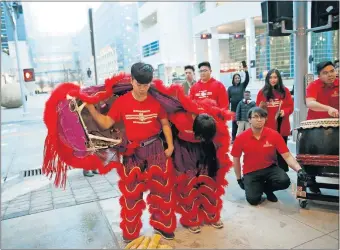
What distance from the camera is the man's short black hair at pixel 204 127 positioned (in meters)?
2.58

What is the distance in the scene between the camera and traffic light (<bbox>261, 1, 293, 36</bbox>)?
517 cm

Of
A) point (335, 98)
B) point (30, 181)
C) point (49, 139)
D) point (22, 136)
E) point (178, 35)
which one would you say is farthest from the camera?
point (178, 35)

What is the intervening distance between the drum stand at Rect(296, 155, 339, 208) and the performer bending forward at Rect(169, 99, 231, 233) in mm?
805

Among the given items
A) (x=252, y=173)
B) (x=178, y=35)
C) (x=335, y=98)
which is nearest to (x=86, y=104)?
(x=252, y=173)

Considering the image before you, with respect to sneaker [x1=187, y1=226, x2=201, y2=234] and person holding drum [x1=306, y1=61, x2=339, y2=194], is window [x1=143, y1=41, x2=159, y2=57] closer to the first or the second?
person holding drum [x1=306, y1=61, x2=339, y2=194]

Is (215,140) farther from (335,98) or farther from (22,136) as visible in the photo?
(22,136)

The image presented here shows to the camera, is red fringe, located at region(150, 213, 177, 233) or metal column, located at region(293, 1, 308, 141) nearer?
red fringe, located at region(150, 213, 177, 233)

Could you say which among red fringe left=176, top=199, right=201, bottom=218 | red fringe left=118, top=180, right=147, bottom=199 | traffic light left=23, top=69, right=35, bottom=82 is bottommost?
red fringe left=176, top=199, right=201, bottom=218

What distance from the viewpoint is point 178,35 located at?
101 ft

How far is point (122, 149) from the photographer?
107 inches

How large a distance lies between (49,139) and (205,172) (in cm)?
141

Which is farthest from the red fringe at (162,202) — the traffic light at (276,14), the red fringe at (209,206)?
the traffic light at (276,14)

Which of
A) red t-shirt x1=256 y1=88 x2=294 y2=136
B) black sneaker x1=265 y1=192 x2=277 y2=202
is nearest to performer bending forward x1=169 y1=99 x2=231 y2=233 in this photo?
black sneaker x1=265 y1=192 x2=277 y2=202

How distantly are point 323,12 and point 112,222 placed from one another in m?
4.43
